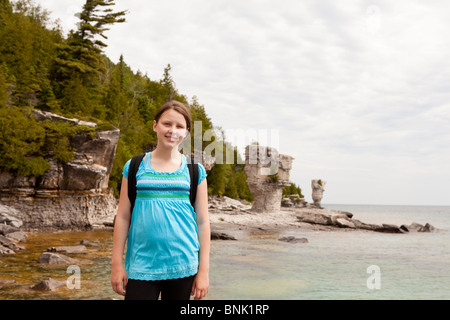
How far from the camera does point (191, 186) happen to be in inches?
128

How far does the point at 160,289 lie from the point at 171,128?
1.30 meters

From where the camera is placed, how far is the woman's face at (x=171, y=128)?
3230 mm

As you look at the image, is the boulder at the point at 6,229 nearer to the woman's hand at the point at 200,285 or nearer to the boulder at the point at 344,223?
the woman's hand at the point at 200,285

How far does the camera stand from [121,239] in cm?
322

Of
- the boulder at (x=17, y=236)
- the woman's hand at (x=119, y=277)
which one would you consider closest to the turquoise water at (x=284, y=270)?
the boulder at (x=17, y=236)

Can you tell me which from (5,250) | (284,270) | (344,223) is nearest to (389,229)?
(344,223)

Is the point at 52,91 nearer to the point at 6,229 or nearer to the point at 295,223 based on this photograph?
the point at 6,229

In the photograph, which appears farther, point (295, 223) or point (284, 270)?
point (295, 223)

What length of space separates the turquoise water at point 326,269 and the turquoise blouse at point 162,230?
10.8 meters

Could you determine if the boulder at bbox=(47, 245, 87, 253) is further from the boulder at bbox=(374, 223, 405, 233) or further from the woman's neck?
the boulder at bbox=(374, 223, 405, 233)

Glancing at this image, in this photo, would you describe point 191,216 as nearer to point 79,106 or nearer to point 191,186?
point 191,186

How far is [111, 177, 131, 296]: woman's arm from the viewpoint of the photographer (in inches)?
124

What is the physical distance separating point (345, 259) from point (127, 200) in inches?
909
